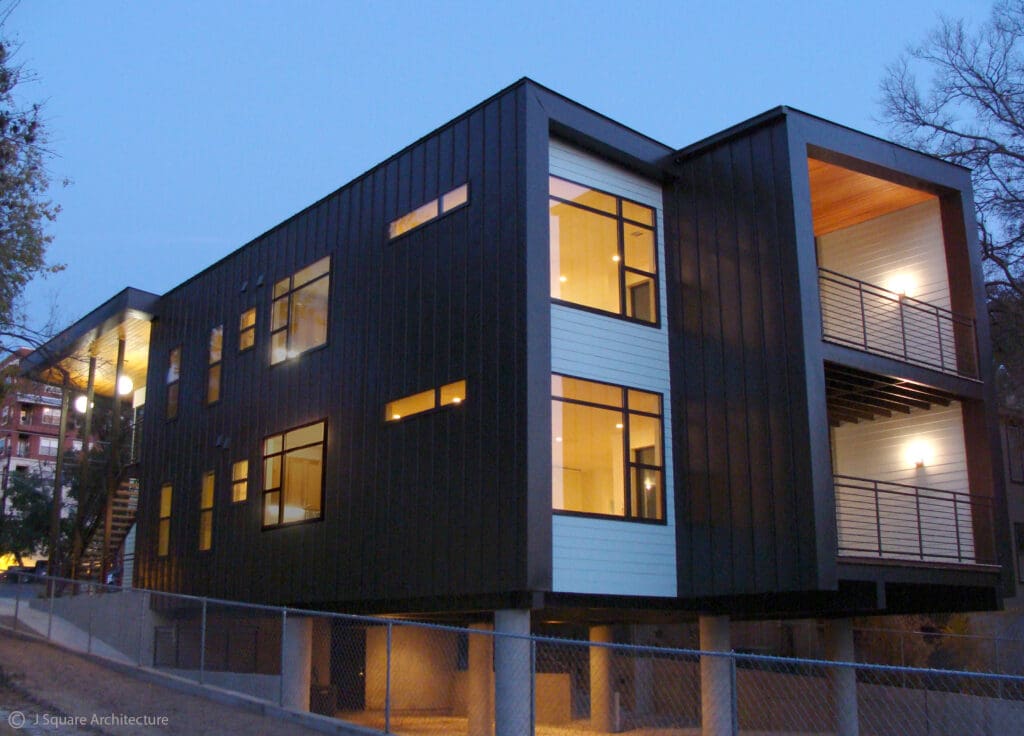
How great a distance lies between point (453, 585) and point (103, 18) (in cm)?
17888

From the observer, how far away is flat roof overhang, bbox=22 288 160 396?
77.9 ft

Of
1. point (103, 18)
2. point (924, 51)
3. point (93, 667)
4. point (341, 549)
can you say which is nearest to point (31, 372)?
point (93, 667)

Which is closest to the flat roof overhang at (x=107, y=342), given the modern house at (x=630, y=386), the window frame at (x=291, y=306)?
the window frame at (x=291, y=306)

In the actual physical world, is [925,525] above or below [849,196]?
below

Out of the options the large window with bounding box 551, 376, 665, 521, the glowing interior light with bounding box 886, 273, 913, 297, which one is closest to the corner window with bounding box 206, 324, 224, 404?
the large window with bounding box 551, 376, 665, 521

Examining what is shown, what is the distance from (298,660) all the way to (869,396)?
9.96m

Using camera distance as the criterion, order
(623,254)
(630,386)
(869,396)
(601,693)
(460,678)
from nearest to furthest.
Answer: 1. (630,386)
2. (623,254)
3. (869,396)
4. (601,693)
5. (460,678)

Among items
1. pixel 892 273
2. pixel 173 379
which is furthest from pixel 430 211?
pixel 173 379

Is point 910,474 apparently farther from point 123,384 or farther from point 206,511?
Answer: point 123,384

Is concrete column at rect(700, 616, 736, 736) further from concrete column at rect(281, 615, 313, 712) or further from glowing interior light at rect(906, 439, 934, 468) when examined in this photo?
concrete column at rect(281, 615, 313, 712)

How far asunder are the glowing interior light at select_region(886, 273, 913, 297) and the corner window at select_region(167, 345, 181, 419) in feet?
47.4

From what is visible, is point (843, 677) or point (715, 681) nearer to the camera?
point (715, 681)

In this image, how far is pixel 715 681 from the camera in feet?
50.8

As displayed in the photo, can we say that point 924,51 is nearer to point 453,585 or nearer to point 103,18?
point 453,585
